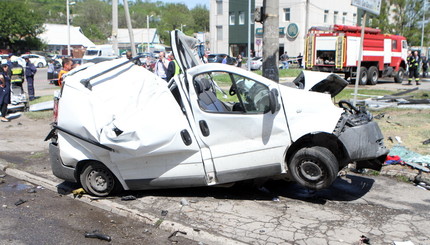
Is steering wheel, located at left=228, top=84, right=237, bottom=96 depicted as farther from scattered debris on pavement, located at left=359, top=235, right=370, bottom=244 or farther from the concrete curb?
scattered debris on pavement, located at left=359, top=235, right=370, bottom=244

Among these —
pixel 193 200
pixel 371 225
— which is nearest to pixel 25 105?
→ pixel 193 200

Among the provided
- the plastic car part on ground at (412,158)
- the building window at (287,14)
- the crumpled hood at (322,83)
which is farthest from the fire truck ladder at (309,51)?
the building window at (287,14)

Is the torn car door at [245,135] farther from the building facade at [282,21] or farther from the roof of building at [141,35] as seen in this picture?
the roof of building at [141,35]

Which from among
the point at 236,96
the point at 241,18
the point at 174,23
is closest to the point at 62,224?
the point at 236,96

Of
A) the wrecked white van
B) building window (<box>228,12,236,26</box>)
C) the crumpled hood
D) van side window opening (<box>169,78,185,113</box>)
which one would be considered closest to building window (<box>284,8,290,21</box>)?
building window (<box>228,12,236,26</box>)

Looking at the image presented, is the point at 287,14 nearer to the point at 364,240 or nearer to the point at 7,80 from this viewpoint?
the point at 7,80

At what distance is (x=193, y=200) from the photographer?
5.59m

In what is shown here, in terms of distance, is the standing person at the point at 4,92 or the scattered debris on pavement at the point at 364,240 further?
the standing person at the point at 4,92

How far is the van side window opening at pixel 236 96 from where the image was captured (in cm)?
520

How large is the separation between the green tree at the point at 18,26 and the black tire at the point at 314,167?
58.4 metres

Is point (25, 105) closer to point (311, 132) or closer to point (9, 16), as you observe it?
point (311, 132)

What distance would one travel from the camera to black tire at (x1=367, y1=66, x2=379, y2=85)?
2112 centimetres

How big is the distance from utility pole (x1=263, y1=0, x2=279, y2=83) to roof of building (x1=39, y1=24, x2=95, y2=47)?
64932 mm

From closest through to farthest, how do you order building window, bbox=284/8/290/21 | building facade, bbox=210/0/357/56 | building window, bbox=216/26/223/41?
building facade, bbox=210/0/357/56 < building window, bbox=284/8/290/21 < building window, bbox=216/26/223/41
